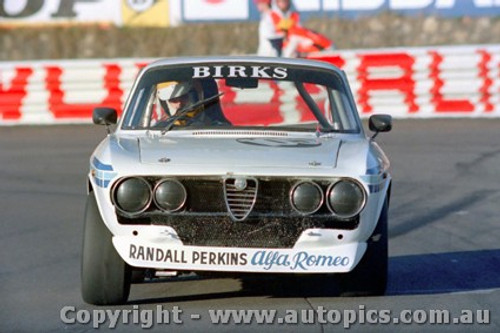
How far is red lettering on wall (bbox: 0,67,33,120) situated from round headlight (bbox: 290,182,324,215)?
37.1 ft

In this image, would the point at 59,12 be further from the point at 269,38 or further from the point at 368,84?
the point at 368,84

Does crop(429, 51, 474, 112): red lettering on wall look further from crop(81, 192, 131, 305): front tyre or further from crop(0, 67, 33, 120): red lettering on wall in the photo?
crop(81, 192, 131, 305): front tyre

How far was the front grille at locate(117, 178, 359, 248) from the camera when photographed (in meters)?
6.16

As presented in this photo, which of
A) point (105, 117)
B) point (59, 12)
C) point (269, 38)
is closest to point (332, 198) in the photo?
point (105, 117)

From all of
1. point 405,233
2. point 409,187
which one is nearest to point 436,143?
point 409,187

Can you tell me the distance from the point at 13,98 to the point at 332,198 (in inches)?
448

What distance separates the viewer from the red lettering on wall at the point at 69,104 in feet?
55.7

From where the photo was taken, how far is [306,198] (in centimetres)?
615

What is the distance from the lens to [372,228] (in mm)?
6336

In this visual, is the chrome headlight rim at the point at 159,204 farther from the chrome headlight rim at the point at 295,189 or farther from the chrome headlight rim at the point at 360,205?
the chrome headlight rim at the point at 360,205

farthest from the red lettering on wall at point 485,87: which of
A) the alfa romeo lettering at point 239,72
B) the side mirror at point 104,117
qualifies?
the side mirror at point 104,117

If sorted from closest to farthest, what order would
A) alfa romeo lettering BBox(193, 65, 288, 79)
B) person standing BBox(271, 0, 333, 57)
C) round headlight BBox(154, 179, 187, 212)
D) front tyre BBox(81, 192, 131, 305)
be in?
1. round headlight BBox(154, 179, 187, 212)
2. front tyre BBox(81, 192, 131, 305)
3. alfa romeo lettering BBox(193, 65, 288, 79)
4. person standing BBox(271, 0, 333, 57)

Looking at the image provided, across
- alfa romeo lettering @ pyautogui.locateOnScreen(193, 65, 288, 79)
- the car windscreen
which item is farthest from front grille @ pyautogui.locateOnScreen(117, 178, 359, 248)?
alfa romeo lettering @ pyautogui.locateOnScreen(193, 65, 288, 79)

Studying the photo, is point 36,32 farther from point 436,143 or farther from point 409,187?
point 409,187
